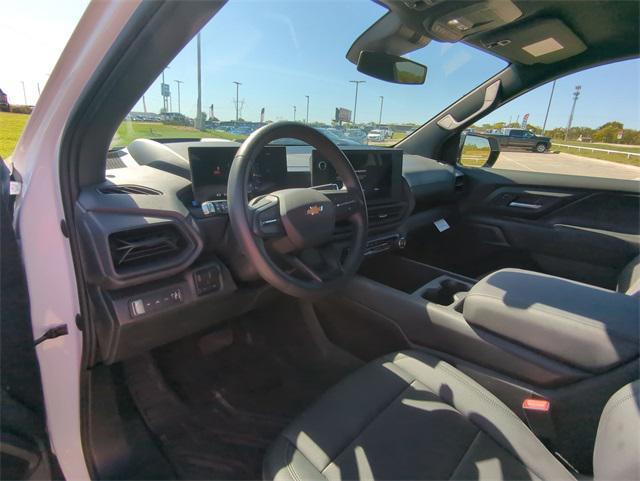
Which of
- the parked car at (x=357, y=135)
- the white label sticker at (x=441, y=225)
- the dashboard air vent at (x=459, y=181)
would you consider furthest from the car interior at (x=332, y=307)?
the dashboard air vent at (x=459, y=181)

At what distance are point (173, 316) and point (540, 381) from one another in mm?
1360

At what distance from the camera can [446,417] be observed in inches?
46.1

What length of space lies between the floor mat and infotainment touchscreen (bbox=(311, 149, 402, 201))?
0.98 metres

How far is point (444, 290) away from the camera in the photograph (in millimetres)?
1878

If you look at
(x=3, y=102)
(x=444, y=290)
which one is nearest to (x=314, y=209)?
(x=444, y=290)

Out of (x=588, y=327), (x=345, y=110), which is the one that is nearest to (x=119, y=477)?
(x=588, y=327)

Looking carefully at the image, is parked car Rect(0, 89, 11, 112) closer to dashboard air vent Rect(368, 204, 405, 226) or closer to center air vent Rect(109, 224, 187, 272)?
center air vent Rect(109, 224, 187, 272)

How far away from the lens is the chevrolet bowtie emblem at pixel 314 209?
4.39 ft

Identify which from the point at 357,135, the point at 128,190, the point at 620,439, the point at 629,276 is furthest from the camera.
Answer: the point at 357,135

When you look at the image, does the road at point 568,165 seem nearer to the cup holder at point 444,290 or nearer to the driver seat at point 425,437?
the cup holder at point 444,290

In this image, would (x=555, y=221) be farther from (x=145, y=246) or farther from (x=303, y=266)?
(x=145, y=246)

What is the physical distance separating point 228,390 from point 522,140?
9.05ft

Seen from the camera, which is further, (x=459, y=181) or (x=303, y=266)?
(x=459, y=181)

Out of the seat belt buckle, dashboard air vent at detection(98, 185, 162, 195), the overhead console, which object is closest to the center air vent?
dashboard air vent at detection(98, 185, 162, 195)
